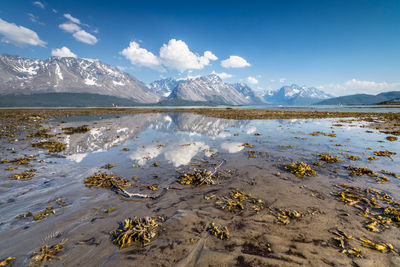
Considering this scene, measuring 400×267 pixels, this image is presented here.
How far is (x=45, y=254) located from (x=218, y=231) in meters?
4.86

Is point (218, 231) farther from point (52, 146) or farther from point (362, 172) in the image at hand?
point (52, 146)

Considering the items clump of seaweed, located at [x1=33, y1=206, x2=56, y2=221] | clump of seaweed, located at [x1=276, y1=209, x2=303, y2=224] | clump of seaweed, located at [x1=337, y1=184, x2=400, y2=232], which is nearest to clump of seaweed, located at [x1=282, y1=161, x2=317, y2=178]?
clump of seaweed, located at [x1=337, y1=184, x2=400, y2=232]

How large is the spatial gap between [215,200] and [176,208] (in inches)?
68.0

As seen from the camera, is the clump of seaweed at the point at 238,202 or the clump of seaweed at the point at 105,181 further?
the clump of seaweed at the point at 105,181

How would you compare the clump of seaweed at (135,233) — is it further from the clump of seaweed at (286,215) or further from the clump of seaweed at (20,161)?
the clump of seaweed at (20,161)

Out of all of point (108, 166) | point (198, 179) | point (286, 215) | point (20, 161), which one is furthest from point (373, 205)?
point (20, 161)

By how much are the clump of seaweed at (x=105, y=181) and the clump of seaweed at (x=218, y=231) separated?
17.1 feet

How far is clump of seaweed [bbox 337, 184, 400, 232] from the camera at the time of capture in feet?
17.8

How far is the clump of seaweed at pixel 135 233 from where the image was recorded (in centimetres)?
480

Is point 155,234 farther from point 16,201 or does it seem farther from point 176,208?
point 16,201

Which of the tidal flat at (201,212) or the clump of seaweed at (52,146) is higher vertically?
the clump of seaweed at (52,146)

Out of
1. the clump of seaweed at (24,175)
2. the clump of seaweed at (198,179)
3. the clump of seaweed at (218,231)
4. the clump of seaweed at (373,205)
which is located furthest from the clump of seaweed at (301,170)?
the clump of seaweed at (24,175)

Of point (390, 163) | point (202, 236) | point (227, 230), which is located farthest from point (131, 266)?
point (390, 163)

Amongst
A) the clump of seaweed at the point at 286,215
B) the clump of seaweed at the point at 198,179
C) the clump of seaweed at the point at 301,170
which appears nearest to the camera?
the clump of seaweed at the point at 286,215
